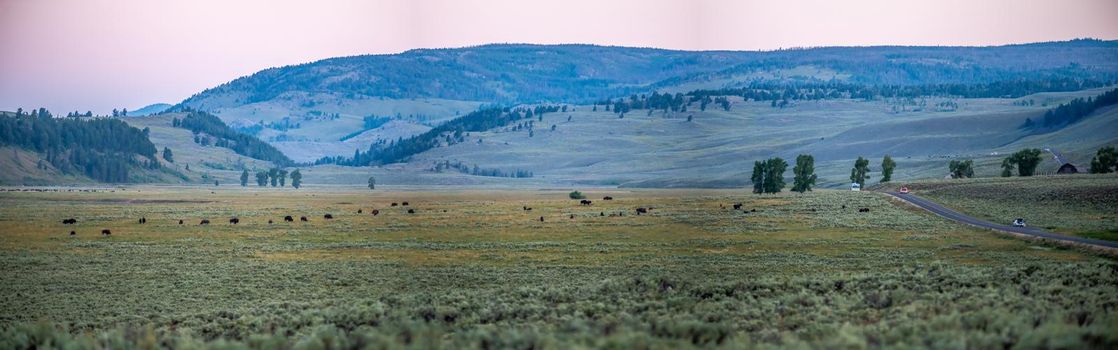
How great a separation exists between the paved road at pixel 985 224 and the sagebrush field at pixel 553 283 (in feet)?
5.46

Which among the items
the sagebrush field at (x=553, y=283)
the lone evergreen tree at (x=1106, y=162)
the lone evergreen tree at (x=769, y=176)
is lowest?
the sagebrush field at (x=553, y=283)

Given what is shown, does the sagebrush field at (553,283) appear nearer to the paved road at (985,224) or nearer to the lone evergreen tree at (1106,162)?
the paved road at (985,224)

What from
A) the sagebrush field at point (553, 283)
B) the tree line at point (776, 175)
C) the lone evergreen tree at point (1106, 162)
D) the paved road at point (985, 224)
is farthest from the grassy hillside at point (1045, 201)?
the lone evergreen tree at point (1106, 162)

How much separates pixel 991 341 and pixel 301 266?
93.4 feet

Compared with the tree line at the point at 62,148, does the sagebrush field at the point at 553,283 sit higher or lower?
lower

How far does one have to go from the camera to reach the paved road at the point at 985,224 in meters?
42.1

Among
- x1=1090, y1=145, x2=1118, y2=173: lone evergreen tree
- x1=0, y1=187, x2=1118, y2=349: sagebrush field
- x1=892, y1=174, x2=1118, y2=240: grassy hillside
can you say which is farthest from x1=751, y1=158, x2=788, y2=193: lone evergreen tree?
x1=0, y1=187, x2=1118, y2=349: sagebrush field

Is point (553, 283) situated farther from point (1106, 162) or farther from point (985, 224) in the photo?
point (1106, 162)

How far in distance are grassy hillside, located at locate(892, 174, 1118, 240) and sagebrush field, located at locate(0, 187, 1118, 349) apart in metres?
4.89

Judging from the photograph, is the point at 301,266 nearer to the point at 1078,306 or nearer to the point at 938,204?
the point at 1078,306

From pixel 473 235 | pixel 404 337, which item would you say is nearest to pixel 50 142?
pixel 473 235

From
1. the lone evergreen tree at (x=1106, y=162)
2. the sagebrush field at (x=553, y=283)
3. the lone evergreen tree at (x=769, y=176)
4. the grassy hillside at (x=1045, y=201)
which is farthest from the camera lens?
the lone evergreen tree at (x=769, y=176)

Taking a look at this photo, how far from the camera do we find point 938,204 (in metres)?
74.9

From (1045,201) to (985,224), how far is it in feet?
54.4
